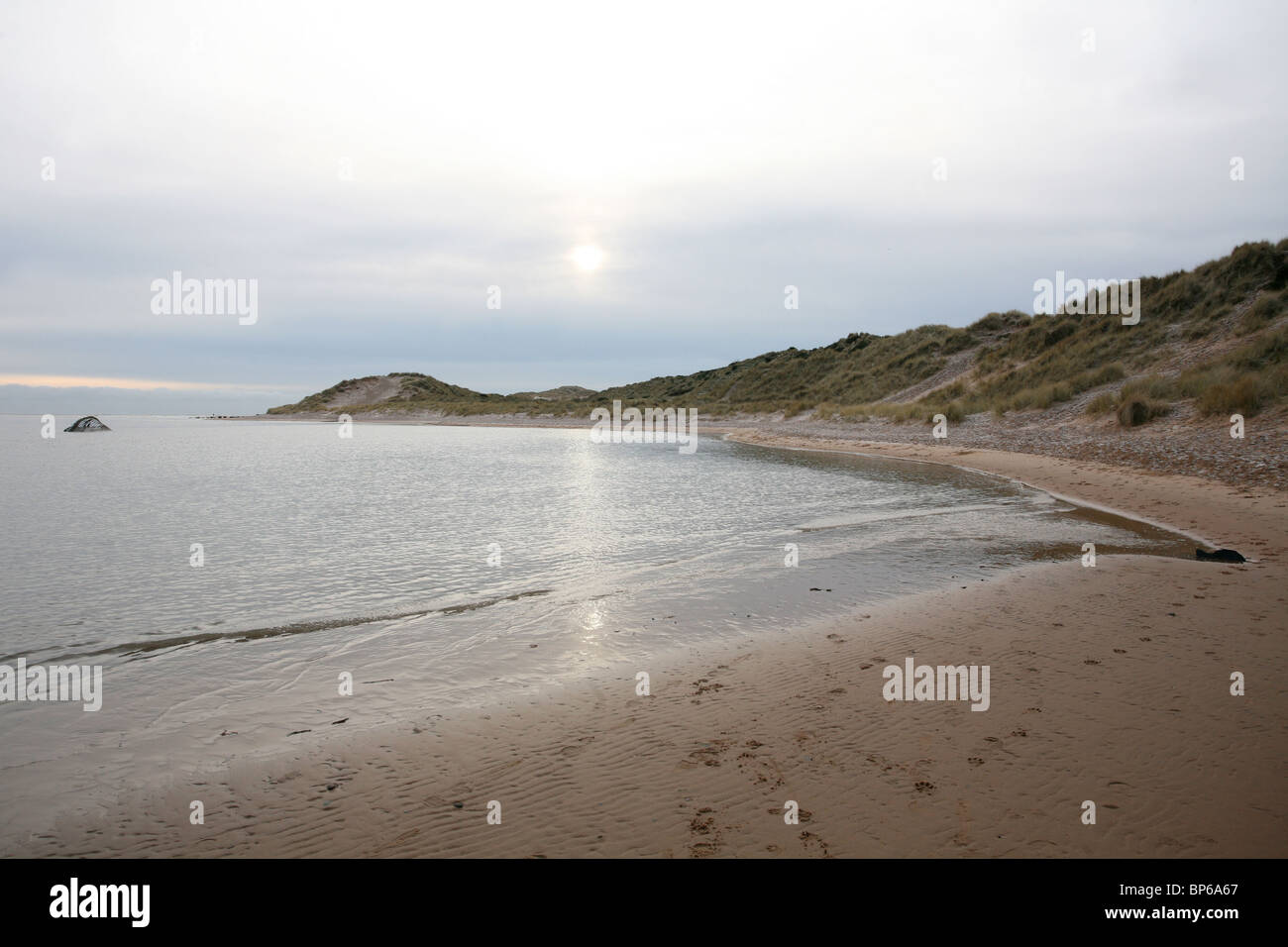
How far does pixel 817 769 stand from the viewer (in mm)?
4648

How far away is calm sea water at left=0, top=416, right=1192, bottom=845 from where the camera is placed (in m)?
6.15

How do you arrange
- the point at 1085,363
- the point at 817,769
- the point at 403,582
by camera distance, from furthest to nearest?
1. the point at 1085,363
2. the point at 403,582
3. the point at 817,769

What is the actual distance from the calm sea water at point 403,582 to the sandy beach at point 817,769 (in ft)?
2.70

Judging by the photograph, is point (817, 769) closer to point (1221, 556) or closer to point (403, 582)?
point (403, 582)

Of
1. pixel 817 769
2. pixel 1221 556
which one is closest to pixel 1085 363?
pixel 1221 556

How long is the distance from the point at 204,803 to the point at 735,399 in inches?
3461

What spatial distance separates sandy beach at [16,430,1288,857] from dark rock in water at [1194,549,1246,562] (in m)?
3.37

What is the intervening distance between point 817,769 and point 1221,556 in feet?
31.3

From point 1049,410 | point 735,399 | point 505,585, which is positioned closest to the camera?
point 505,585

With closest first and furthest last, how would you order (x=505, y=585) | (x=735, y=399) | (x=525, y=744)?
(x=525, y=744)
(x=505, y=585)
(x=735, y=399)

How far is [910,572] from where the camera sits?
→ 35.6ft

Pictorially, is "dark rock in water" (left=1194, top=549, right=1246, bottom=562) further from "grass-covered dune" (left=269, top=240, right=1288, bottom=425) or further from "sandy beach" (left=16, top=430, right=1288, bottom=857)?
"grass-covered dune" (left=269, top=240, right=1288, bottom=425)
